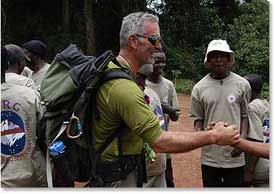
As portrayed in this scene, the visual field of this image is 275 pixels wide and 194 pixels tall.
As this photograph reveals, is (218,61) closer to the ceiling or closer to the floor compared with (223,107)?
closer to the ceiling

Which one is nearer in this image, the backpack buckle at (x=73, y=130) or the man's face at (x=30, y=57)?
the backpack buckle at (x=73, y=130)

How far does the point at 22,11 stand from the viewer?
12352 mm

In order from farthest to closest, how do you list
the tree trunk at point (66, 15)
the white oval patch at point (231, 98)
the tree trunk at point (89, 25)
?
the tree trunk at point (66, 15)
the tree trunk at point (89, 25)
the white oval patch at point (231, 98)

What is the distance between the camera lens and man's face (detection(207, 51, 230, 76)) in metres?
2.95

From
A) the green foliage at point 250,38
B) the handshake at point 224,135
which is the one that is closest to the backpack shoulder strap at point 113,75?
the handshake at point 224,135

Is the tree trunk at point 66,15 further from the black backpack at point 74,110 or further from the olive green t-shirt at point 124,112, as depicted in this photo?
the olive green t-shirt at point 124,112

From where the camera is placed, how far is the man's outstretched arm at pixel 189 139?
1698mm

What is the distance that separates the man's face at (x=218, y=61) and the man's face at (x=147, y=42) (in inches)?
44.9

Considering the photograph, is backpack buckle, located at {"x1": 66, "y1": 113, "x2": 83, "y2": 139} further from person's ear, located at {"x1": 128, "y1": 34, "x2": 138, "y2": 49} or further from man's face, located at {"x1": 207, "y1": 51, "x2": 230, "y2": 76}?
man's face, located at {"x1": 207, "y1": 51, "x2": 230, "y2": 76}

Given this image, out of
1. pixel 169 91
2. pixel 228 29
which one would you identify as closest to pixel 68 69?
pixel 169 91

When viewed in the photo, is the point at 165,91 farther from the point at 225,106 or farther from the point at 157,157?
the point at 157,157

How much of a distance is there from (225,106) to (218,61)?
0.28 meters

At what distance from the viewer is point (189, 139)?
1.71 metres

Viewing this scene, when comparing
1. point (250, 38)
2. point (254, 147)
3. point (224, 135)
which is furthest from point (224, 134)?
point (250, 38)
